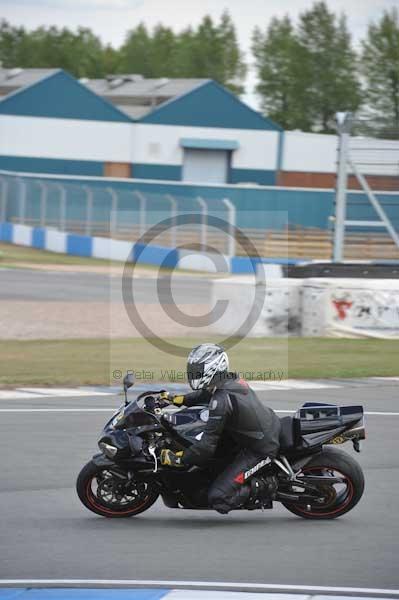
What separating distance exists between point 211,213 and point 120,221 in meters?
3.38

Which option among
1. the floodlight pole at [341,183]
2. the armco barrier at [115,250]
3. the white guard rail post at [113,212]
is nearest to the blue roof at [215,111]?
the armco barrier at [115,250]

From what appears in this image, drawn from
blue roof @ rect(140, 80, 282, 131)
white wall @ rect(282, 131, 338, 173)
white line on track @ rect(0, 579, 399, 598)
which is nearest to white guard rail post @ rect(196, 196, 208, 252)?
blue roof @ rect(140, 80, 282, 131)

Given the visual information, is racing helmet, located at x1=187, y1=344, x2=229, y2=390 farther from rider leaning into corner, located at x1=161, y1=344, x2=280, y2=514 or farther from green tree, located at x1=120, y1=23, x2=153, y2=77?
green tree, located at x1=120, y1=23, x2=153, y2=77

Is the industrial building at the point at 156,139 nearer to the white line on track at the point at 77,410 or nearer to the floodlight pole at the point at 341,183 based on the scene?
the floodlight pole at the point at 341,183

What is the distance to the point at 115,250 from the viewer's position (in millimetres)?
40500

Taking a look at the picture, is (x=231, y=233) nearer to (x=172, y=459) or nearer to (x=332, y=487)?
(x=332, y=487)

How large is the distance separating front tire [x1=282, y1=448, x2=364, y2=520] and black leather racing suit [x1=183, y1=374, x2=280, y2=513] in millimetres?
340

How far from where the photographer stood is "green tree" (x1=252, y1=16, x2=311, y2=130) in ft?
293

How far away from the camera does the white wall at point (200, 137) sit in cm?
5797

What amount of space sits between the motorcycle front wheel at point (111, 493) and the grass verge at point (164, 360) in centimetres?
669

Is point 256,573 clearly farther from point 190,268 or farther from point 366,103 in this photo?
point 366,103

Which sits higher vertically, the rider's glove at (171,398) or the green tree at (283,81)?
the green tree at (283,81)

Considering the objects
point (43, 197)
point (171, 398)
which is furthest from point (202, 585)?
point (43, 197)

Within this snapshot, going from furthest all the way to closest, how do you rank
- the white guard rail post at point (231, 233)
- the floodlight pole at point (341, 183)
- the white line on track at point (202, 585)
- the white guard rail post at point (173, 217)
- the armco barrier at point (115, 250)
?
the white guard rail post at point (173, 217) < the white guard rail post at point (231, 233) < the armco barrier at point (115, 250) < the floodlight pole at point (341, 183) < the white line on track at point (202, 585)
